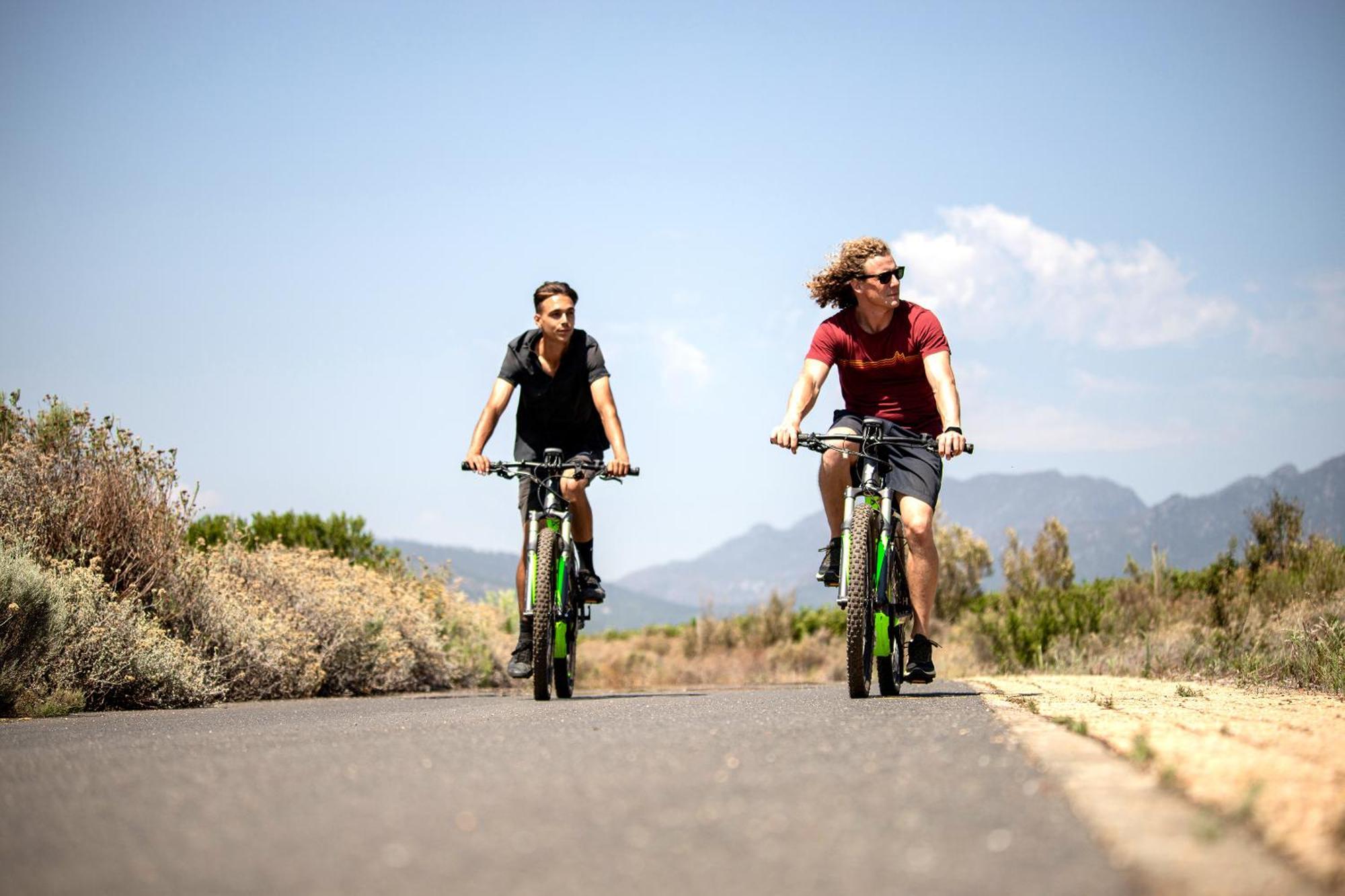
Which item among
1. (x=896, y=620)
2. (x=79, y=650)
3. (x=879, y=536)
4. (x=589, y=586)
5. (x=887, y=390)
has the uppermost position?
(x=887, y=390)

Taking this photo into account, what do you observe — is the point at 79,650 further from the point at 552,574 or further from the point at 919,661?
the point at 919,661

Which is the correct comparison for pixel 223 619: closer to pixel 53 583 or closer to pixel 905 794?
pixel 53 583

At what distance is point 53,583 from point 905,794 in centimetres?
734

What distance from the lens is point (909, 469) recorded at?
8016 millimetres

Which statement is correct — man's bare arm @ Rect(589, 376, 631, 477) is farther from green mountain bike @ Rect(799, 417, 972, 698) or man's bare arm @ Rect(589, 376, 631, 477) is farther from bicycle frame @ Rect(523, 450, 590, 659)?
green mountain bike @ Rect(799, 417, 972, 698)

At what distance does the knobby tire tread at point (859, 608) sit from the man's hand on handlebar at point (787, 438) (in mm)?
587

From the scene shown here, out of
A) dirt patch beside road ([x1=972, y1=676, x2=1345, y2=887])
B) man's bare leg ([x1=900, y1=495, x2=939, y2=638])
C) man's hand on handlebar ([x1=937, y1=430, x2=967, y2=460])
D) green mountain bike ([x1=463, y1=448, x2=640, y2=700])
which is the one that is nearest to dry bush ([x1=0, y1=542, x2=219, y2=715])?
green mountain bike ([x1=463, y1=448, x2=640, y2=700])

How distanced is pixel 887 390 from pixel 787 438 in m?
0.97

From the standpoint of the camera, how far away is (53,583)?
29.6ft

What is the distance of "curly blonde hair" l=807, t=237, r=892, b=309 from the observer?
8.35 m

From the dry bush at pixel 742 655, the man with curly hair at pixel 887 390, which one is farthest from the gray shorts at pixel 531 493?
the dry bush at pixel 742 655

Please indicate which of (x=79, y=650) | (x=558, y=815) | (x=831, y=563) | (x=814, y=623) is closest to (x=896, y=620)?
(x=831, y=563)

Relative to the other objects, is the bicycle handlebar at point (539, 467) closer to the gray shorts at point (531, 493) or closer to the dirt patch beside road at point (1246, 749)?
the gray shorts at point (531, 493)

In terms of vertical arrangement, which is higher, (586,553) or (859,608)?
(586,553)
